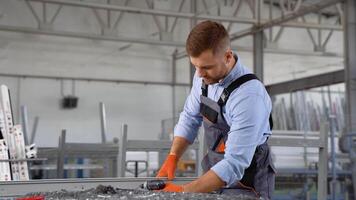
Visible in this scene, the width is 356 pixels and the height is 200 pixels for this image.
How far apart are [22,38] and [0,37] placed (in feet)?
2.23

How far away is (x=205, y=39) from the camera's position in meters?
2.06

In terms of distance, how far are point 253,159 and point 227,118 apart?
22 cm

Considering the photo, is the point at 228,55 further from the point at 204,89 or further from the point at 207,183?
the point at 207,183

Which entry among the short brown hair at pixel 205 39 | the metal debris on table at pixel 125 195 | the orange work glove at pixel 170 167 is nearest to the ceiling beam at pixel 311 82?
the orange work glove at pixel 170 167

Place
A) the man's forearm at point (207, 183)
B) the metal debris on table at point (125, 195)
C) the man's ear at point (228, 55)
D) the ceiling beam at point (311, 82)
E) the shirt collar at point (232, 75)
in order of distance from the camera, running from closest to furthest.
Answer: the metal debris on table at point (125, 195) < the man's forearm at point (207, 183) < the man's ear at point (228, 55) < the shirt collar at point (232, 75) < the ceiling beam at point (311, 82)

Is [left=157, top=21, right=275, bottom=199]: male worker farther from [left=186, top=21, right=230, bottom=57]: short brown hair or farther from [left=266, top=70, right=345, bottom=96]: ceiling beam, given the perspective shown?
[left=266, top=70, right=345, bottom=96]: ceiling beam

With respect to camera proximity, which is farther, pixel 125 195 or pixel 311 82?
pixel 311 82

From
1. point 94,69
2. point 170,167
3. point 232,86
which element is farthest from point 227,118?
point 94,69

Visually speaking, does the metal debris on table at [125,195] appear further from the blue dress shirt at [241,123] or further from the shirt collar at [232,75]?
the shirt collar at [232,75]

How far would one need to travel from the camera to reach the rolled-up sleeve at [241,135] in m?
2.09

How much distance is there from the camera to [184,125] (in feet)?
9.02

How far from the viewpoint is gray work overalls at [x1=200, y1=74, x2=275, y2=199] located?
234 centimetres

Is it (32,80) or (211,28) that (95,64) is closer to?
(32,80)

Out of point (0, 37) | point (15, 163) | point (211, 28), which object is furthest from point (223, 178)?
point (0, 37)
